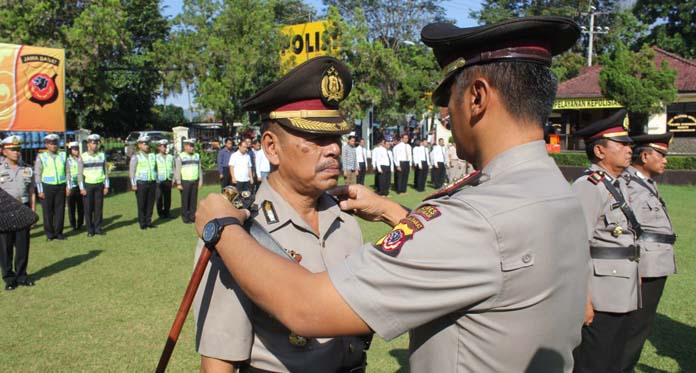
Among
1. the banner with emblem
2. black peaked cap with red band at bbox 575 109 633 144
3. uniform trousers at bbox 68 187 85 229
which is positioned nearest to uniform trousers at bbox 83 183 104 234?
uniform trousers at bbox 68 187 85 229

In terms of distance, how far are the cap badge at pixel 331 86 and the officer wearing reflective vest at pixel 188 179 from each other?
423 inches

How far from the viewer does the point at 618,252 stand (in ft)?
13.1

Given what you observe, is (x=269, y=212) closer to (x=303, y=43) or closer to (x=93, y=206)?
(x=93, y=206)

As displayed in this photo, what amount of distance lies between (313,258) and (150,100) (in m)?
40.3

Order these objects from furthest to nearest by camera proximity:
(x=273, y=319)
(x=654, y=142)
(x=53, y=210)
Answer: (x=53, y=210) → (x=654, y=142) → (x=273, y=319)

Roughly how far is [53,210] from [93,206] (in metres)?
0.80

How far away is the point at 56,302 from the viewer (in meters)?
6.61

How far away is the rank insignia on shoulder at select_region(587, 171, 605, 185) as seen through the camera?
157 inches

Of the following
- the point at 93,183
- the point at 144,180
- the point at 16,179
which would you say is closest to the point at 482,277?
the point at 16,179

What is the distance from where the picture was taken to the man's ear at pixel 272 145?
2.39 metres

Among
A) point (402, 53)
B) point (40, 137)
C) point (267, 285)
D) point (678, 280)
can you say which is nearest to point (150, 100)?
point (402, 53)

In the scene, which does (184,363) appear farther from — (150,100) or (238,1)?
(150,100)

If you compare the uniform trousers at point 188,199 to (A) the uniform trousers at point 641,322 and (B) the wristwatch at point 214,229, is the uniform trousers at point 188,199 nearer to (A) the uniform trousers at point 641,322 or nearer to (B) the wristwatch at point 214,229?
(A) the uniform trousers at point 641,322

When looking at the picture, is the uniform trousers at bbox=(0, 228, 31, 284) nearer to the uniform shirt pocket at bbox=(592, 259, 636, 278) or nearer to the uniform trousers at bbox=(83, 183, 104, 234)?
the uniform trousers at bbox=(83, 183, 104, 234)
